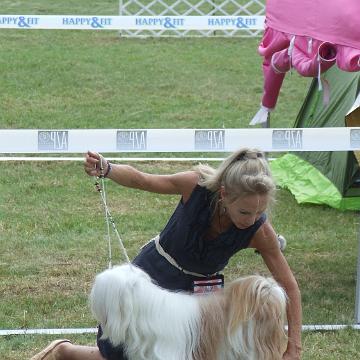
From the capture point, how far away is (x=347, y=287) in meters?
5.70

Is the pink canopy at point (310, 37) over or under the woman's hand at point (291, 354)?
over

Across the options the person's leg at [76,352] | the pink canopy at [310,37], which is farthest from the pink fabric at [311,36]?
the person's leg at [76,352]

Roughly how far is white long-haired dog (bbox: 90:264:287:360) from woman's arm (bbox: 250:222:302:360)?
0.42 meters

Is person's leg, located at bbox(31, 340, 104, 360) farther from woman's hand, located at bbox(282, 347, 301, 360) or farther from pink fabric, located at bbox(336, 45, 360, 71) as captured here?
pink fabric, located at bbox(336, 45, 360, 71)

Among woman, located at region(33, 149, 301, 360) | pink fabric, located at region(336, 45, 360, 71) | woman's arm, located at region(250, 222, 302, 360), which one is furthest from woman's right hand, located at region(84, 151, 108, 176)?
pink fabric, located at region(336, 45, 360, 71)

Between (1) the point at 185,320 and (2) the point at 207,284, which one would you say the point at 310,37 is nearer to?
(2) the point at 207,284

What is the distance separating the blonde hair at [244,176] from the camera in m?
3.45

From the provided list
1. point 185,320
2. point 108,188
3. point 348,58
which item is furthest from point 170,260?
point 108,188

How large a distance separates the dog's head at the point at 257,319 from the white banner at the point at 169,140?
136cm

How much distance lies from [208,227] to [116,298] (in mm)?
732

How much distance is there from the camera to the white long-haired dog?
3139 millimetres

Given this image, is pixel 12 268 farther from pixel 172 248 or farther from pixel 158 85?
pixel 158 85

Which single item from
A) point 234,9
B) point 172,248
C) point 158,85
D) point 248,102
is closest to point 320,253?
point 172,248

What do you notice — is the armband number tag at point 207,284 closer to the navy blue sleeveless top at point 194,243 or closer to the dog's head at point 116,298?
the navy blue sleeveless top at point 194,243
